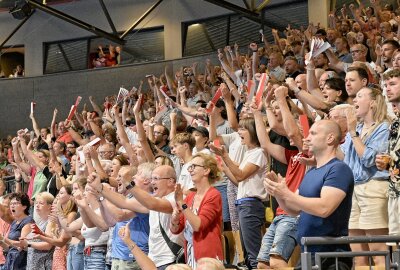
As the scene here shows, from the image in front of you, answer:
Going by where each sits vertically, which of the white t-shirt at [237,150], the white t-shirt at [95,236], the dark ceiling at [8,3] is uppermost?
the dark ceiling at [8,3]

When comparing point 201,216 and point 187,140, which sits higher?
point 187,140

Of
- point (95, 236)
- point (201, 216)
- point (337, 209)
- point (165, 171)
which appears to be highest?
point (165, 171)

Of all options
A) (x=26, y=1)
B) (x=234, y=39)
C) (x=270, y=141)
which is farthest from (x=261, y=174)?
(x=26, y=1)

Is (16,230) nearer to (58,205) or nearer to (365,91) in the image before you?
(58,205)

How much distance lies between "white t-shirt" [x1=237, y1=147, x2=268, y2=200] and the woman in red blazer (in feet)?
2.15

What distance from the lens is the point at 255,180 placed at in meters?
7.45

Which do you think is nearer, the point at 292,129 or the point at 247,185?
the point at 292,129

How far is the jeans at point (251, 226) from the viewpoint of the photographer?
723cm

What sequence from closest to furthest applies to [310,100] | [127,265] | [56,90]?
[127,265]
[310,100]
[56,90]

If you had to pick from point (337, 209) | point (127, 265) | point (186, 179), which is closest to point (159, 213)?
point (127, 265)

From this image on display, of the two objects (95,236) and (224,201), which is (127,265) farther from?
(224,201)

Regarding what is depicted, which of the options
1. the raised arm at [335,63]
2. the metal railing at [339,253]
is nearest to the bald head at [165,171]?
the metal railing at [339,253]

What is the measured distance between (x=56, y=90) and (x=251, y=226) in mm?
12836

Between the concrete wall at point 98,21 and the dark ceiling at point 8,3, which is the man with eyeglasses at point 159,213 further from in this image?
the dark ceiling at point 8,3
